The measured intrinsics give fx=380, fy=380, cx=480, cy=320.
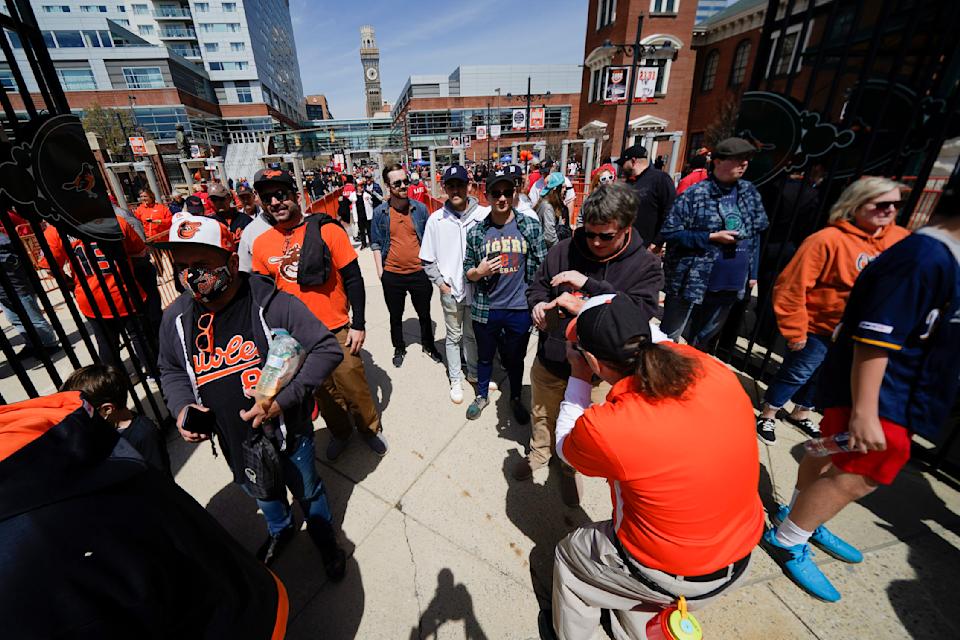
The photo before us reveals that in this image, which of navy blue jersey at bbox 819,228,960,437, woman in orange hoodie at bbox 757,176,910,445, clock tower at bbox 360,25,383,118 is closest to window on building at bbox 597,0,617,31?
woman in orange hoodie at bbox 757,176,910,445

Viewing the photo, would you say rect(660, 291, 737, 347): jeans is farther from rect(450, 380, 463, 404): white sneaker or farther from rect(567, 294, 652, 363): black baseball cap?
rect(567, 294, 652, 363): black baseball cap

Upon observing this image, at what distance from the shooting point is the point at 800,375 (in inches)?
121

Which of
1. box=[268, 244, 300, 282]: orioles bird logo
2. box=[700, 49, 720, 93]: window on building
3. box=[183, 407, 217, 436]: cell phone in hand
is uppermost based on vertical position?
box=[700, 49, 720, 93]: window on building

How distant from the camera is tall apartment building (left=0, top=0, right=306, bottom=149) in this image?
44031mm

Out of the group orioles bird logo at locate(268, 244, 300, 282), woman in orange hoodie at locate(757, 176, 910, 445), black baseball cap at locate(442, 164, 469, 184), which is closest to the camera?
woman in orange hoodie at locate(757, 176, 910, 445)

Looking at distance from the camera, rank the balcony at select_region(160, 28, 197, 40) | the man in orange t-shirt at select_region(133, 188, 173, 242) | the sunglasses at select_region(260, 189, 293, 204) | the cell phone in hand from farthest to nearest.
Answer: the balcony at select_region(160, 28, 197, 40)
the man in orange t-shirt at select_region(133, 188, 173, 242)
the sunglasses at select_region(260, 189, 293, 204)
the cell phone in hand

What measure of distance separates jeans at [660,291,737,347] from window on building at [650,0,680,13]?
100 feet

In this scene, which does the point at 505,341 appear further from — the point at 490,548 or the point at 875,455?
the point at 875,455

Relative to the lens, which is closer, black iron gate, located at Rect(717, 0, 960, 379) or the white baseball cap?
the white baseball cap

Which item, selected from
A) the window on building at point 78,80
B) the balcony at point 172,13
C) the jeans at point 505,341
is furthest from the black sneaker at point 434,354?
the balcony at point 172,13

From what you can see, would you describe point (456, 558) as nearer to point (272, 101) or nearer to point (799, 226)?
point (799, 226)

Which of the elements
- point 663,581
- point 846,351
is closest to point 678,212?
point 846,351

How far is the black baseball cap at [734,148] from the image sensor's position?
3.18m

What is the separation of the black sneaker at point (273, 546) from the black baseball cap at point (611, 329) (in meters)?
2.32
